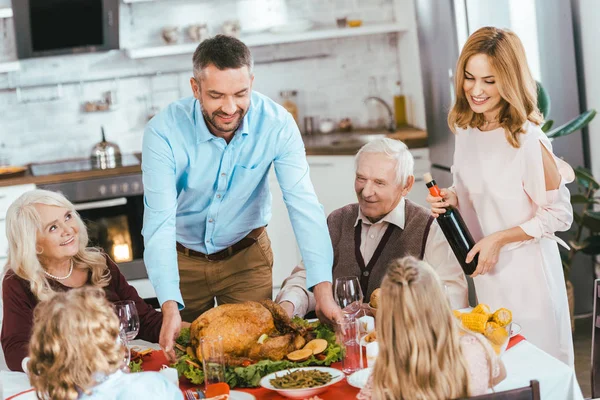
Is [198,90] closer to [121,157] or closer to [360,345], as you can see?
[360,345]

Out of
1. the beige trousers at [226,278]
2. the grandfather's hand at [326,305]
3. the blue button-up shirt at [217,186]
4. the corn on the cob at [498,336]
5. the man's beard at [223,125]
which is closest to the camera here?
the corn on the cob at [498,336]

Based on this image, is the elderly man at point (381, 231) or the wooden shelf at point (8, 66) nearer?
the elderly man at point (381, 231)

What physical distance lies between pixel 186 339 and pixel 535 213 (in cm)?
117

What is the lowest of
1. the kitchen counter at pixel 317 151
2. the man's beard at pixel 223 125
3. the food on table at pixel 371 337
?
the food on table at pixel 371 337

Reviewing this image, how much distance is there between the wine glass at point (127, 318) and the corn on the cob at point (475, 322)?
88 cm

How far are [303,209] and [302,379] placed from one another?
80 centimetres

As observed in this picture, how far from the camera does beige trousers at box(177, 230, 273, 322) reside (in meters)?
3.06

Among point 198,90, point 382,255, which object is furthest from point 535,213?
point 198,90

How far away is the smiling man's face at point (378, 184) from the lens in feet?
9.64

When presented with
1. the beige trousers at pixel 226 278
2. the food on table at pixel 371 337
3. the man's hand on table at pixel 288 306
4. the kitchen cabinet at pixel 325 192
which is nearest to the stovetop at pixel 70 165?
the kitchen cabinet at pixel 325 192

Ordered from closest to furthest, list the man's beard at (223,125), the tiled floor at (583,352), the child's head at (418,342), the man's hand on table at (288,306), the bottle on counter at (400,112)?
the child's head at (418,342), the man's beard at (223,125), the man's hand on table at (288,306), the tiled floor at (583,352), the bottle on counter at (400,112)

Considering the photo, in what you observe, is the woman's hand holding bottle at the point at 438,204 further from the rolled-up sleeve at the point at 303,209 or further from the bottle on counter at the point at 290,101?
the bottle on counter at the point at 290,101

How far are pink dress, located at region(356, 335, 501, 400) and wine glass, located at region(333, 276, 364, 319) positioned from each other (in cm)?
40

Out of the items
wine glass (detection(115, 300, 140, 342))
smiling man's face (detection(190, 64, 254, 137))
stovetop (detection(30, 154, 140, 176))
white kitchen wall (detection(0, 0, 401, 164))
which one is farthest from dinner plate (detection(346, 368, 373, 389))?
white kitchen wall (detection(0, 0, 401, 164))
